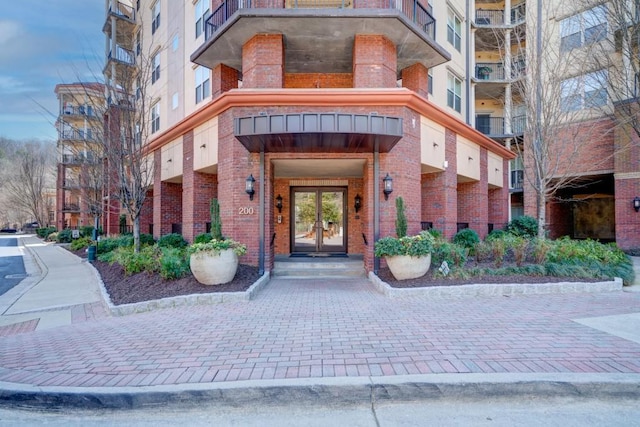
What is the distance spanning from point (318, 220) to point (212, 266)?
5958mm

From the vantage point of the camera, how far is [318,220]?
13.0 m

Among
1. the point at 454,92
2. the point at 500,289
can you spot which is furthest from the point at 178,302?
the point at 454,92

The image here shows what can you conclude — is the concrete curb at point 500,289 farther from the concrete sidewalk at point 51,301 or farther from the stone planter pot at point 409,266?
the concrete sidewalk at point 51,301

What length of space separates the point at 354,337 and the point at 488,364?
1.71m

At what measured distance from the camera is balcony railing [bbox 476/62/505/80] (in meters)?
22.2

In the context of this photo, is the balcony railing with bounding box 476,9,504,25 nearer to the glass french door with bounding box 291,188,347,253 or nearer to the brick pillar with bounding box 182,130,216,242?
the glass french door with bounding box 291,188,347,253

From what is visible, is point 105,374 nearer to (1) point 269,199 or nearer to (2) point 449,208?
(1) point 269,199

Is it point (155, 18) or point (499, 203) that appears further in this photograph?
point (155, 18)

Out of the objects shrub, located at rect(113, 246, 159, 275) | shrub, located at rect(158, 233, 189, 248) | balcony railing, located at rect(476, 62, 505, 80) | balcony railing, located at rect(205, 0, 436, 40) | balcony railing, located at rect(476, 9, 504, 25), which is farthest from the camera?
balcony railing, located at rect(476, 9, 504, 25)

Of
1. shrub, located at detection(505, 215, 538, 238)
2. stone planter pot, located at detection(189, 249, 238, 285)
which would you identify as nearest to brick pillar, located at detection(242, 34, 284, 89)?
stone planter pot, located at detection(189, 249, 238, 285)

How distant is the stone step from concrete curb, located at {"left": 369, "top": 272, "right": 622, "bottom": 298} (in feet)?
7.05

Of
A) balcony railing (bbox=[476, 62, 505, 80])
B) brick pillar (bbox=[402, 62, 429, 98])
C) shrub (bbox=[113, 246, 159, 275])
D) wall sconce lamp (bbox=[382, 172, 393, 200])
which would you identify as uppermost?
balcony railing (bbox=[476, 62, 505, 80])

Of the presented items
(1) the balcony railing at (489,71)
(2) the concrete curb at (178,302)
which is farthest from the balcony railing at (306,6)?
(1) the balcony railing at (489,71)

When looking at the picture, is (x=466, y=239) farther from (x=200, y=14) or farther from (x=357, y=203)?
(x=200, y=14)
